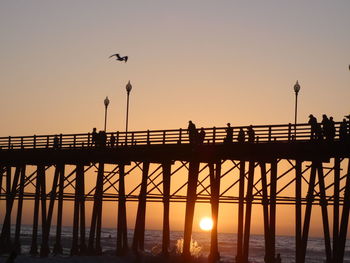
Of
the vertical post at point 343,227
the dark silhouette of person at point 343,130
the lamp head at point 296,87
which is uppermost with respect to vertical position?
the lamp head at point 296,87

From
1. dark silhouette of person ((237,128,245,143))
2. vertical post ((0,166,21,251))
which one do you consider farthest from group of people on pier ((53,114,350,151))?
vertical post ((0,166,21,251))

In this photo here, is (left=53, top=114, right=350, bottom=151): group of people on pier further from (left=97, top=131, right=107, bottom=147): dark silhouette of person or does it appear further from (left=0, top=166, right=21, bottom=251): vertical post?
(left=0, top=166, right=21, bottom=251): vertical post

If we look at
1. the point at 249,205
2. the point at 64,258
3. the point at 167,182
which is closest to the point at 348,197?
the point at 249,205

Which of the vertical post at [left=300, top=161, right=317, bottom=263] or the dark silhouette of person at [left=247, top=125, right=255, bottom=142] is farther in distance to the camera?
the dark silhouette of person at [left=247, top=125, right=255, bottom=142]

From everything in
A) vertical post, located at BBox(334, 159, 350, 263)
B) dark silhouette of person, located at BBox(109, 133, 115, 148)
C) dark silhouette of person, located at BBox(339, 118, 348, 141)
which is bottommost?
vertical post, located at BBox(334, 159, 350, 263)

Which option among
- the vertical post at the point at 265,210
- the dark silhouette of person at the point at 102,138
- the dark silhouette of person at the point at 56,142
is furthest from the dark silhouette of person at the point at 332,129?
the dark silhouette of person at the point at 56,142

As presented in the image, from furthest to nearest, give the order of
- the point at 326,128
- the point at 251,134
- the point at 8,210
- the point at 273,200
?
the point at 8,210, the point at 273,200, the point at 251,134, the point at 326,128

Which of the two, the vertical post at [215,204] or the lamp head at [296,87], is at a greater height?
the lamp head at [296,87]

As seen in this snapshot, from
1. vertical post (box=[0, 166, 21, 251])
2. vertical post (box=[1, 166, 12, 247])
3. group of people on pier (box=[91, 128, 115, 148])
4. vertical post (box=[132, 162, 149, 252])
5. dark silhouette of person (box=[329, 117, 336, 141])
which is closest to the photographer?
dark silhouette of person (box=[329, 117, 336, 141])

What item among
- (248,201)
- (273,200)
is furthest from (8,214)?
(273,200)

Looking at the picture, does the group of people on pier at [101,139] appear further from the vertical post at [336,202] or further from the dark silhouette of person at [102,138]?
the vertical post at [336,202]

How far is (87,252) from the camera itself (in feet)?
150

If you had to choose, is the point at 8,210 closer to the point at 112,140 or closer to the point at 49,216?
the point at 49,216

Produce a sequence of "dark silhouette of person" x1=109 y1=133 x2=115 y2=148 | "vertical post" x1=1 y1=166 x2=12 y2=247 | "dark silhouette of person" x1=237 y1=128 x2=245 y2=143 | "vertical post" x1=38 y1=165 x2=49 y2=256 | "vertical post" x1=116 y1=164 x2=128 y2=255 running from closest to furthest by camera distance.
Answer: "dark silhouette of person" x1=237 y1=128 x2=245 y2=143 < "dark silhouette of person" x1=109 y1=133 x2=115 y2=148 < "vertical post" x1=116 y1=164 x2=128 y2=255 < "vertical post" x1=38 y1=165 x2=49 y2=256 < "vertical post" x1=1 y1=166 x2=12 y2=247
